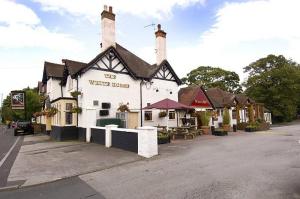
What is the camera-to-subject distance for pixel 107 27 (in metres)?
20.6

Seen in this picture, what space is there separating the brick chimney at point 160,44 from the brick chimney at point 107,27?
17.1 ft

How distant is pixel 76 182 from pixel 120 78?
14.2m

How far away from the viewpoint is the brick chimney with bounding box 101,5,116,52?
2053 centimetres

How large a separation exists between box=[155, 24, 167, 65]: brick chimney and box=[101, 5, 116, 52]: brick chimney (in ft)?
17.1

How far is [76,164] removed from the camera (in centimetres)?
1012

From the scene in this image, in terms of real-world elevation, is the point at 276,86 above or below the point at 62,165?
above

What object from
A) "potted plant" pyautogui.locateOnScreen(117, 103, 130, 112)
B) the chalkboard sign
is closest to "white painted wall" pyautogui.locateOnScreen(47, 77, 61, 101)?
the chalkboard sign

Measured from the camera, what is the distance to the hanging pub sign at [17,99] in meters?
33.2

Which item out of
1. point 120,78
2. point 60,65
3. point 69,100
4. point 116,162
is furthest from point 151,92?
point 116,162

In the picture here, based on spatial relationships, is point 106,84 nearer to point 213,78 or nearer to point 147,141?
point 147,141

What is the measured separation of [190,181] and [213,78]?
161 feet

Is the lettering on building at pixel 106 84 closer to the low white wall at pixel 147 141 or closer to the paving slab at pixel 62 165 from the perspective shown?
the paving slab at pixel 62 165

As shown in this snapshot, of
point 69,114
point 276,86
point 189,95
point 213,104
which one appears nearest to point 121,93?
point 69,114

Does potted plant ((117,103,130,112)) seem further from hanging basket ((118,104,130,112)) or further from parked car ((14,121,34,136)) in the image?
parked car ((14,121,34,136))
